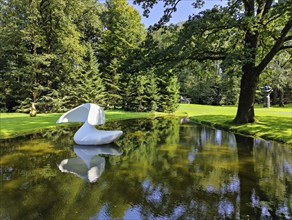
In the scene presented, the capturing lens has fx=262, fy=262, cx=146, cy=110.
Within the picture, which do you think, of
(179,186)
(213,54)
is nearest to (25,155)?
(179,186)

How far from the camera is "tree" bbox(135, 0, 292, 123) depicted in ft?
40.0

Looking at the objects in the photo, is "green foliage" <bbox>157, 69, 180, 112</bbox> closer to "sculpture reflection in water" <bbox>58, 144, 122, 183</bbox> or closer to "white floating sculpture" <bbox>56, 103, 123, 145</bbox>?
"white floating sculpture" <bbox>56, 103, 123, 145</bbox>

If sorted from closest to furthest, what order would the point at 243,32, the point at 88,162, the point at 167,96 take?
the point at 88,162
the point at 243,32
the point at 167,96

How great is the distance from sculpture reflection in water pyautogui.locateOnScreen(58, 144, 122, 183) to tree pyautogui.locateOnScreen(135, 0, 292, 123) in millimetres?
6148

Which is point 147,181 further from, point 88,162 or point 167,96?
point 167,96

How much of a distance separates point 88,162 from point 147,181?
9.12 ft

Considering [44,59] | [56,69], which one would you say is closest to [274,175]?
[44,59]

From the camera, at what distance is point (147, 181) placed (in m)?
6.67

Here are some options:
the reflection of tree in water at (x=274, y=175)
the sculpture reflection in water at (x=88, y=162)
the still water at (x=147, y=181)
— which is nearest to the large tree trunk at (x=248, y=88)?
the still water at (x=147, y=181)

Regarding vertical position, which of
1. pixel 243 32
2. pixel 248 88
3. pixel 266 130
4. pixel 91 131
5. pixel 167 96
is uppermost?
pixel 243 32

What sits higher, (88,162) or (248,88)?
(248,88)

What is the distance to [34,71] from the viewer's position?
28109 millimetres

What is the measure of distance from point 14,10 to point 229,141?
87.3 ft

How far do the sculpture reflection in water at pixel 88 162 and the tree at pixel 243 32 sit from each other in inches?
242
